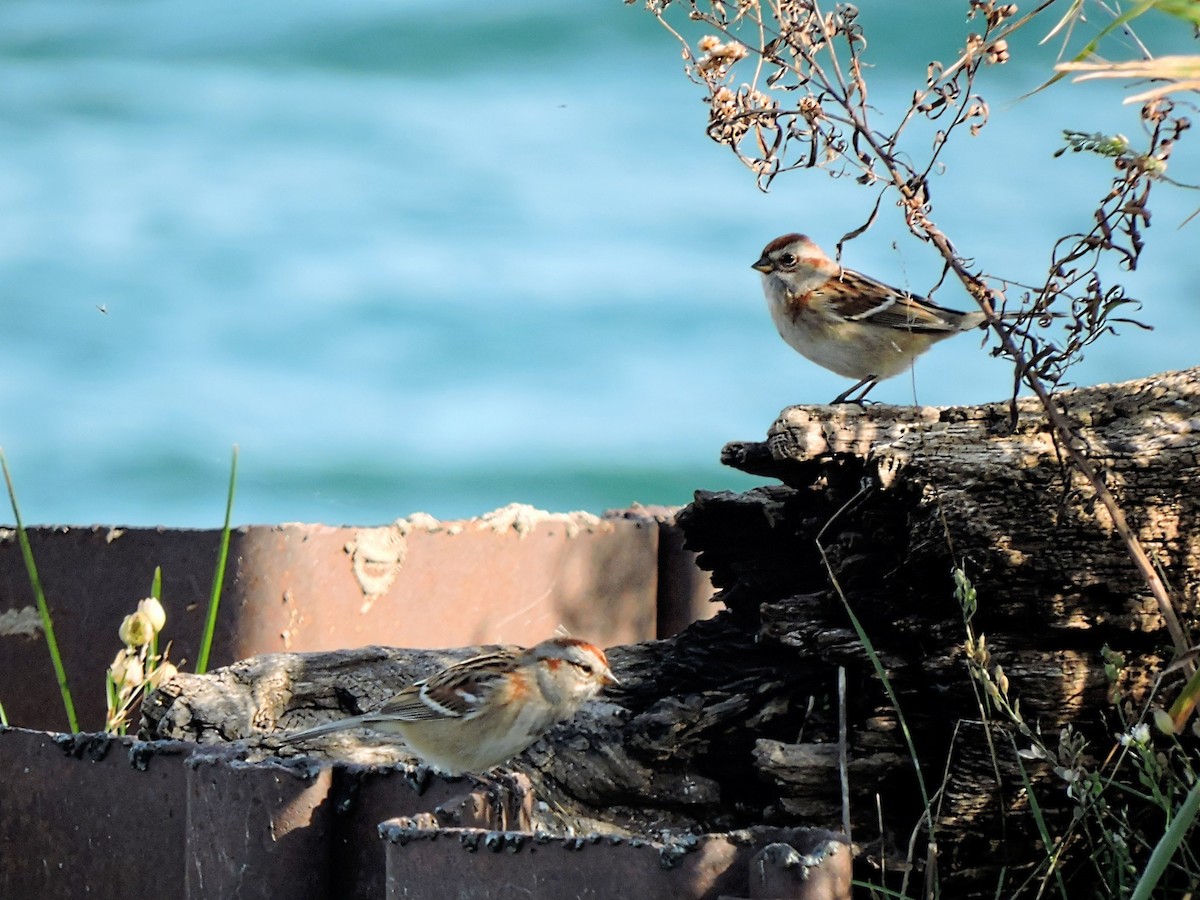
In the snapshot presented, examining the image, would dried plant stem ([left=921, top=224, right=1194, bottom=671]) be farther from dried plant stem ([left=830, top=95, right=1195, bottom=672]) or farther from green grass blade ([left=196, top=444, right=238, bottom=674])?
green grass blade ([left=196, top=444, right=238, bottom=674])

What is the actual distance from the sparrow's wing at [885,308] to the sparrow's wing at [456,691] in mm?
2073

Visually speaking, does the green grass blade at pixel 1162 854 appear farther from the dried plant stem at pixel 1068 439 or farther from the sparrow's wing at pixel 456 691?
the sparrow's wing at pixel 456 691

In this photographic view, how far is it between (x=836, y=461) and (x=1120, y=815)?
1.03 meters

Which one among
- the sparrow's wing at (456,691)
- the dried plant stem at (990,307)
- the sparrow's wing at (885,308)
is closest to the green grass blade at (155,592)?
the sparrow's wing at (456,691)

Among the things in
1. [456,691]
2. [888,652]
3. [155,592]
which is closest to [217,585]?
[155,592]

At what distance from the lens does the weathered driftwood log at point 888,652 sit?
10.4 feet

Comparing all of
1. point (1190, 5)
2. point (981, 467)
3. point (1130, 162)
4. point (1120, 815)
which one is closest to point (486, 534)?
point (981, 467)

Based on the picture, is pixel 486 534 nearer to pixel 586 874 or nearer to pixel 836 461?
pixel 836 461

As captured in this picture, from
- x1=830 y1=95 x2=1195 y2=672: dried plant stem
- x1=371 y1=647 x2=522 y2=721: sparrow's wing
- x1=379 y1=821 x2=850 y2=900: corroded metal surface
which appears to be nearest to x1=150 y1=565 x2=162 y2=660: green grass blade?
x1=371 y1=647 x2=522 y2=721: sparrow's wing

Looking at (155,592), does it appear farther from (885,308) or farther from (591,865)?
(885,308)

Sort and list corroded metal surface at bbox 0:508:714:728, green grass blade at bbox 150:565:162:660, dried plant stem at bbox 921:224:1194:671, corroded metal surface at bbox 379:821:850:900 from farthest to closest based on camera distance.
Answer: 1. corroded metal surface at bbox 0:508:714:728
2. green grass blade at bbox 150:565:162:660
3. dried plant stem at bbox 921:224:1194:671
4. corroded metal surface at bbox 379:821:850:900

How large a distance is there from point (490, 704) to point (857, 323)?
7.38 ft

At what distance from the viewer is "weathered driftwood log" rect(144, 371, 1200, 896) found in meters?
3.18

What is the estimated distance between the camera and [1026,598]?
3191 mm
